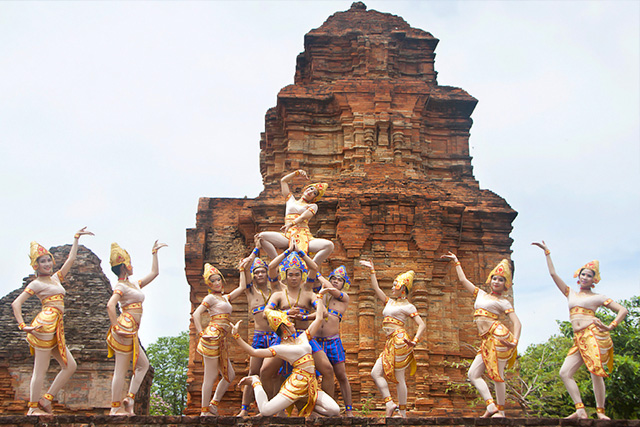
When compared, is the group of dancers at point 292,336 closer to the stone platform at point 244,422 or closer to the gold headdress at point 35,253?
the gold headdress at point 35,253

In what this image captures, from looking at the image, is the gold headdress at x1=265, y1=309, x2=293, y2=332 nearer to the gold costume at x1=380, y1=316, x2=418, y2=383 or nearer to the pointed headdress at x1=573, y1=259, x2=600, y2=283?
the gold costume at x1=380, y1=316, x2=418, y2=383

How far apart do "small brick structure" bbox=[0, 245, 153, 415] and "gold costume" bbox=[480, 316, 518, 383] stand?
10359 millimetres

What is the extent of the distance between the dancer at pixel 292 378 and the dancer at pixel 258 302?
128 cm

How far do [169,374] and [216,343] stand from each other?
22.7 meters

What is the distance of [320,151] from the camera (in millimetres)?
18953

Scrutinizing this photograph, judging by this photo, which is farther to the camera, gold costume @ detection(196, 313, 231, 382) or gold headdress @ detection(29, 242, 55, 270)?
gold costume @ detection(196, 313, 231, 382)

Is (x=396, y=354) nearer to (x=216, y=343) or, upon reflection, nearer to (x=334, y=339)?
(x=334, y=339)

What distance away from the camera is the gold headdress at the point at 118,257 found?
32.5 ft

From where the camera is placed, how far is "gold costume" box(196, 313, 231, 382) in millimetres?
10226

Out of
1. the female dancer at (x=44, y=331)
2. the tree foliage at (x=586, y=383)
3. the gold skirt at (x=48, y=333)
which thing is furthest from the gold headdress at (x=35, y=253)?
the tree foliage at (x=586, y=383)

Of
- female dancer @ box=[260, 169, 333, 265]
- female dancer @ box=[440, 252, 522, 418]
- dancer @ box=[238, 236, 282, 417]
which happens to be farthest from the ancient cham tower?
dancer @ box=[238, 236, 282, 417]

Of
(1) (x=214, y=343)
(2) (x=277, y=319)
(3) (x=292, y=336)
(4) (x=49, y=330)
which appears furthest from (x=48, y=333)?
(3) (x=292, y=336)

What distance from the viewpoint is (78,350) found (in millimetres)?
17156

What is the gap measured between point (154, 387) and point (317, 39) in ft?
58.3
